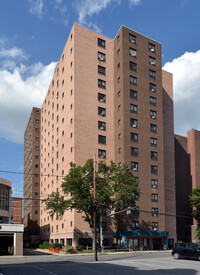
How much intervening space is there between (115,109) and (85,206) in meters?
24.8

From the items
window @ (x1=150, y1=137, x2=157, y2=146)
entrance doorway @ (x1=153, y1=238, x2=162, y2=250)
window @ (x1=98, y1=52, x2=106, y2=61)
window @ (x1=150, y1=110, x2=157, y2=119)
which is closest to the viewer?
entrance doorway @ (x1=153, y1=238, x2=162, y2=250)

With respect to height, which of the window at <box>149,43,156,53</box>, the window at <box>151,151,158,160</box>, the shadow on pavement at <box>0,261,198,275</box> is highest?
the window at <box>149,43,156,53</box>

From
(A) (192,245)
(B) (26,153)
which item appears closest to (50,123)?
(B) (26,153)

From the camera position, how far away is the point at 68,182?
5384 centimetres

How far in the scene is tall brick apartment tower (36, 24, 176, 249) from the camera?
2603 inches

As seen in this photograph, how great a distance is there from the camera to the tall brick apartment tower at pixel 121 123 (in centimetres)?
6612

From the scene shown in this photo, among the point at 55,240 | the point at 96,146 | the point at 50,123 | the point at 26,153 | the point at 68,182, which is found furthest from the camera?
the point at 26,153

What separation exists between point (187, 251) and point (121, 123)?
35804mm

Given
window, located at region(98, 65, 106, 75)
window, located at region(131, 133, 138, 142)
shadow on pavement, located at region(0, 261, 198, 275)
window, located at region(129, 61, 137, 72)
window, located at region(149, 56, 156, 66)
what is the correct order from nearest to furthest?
shadow on pavement, located at region(0, 261, 198, 275)
window, located at region(131, 133, 138, 142)
window, located at region(129, 61, 137, 72)
window, located at region(98, 65, 106, 75)
window, located at region(149, 56, 156, 66)

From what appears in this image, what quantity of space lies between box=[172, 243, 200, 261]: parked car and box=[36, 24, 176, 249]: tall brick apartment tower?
24057 mm

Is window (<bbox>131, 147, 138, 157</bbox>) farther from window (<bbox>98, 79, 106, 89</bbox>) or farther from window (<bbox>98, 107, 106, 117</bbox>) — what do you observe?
window (<bbox>98, 79, 106, 89</bbox>)

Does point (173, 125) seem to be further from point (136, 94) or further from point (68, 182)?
point (68, 182)

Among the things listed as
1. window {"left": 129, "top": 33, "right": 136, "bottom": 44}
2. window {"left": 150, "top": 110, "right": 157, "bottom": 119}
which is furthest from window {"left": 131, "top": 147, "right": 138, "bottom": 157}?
window {"left": 129, "top": 33, "right": 136, "bottom": 44}

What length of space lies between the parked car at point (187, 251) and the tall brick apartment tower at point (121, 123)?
24057 mm
